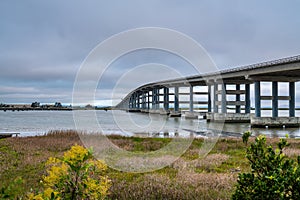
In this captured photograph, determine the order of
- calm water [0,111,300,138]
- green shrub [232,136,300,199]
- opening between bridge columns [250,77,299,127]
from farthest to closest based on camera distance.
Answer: opening between bridge columns [250,77,299,127]
calm water [0,111,300,138]
green shrub [232,136,300,199]

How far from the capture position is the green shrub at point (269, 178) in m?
3.59

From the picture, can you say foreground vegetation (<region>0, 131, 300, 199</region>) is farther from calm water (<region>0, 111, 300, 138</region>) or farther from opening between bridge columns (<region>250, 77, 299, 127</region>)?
opening between bridge columns (<region>250, 77, 299, 127</region>)

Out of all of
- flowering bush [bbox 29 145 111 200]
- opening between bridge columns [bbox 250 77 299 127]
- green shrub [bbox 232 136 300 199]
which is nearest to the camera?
flowering bush [bbox 29 145 111 200]

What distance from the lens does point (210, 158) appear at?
43.0ft

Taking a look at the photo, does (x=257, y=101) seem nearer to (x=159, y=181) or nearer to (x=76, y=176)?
(x=159, y=181)

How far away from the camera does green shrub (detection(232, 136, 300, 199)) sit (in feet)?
11.8

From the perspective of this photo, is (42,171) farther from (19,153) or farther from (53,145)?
(53,145)

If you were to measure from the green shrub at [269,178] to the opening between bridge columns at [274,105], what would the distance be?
5175 centimetres

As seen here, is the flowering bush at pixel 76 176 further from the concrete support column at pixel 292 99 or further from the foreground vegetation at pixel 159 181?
the concrete support column at pixel 292 99

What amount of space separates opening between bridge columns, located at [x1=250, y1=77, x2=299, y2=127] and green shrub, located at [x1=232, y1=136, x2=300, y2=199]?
5175 cm

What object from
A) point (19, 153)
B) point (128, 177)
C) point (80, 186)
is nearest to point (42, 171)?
point (128, 177)

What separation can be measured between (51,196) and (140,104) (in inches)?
5902

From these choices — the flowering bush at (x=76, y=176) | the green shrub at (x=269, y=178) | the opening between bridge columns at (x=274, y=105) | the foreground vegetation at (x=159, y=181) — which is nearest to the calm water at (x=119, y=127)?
the opening between bridge columns at (x=274, y=105)

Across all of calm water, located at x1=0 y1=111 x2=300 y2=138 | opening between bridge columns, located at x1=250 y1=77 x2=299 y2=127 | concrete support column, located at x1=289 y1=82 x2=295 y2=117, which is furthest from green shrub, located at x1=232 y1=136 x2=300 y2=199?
concrete support column, located at x1=289 y1=82 x2=295 y2=117
